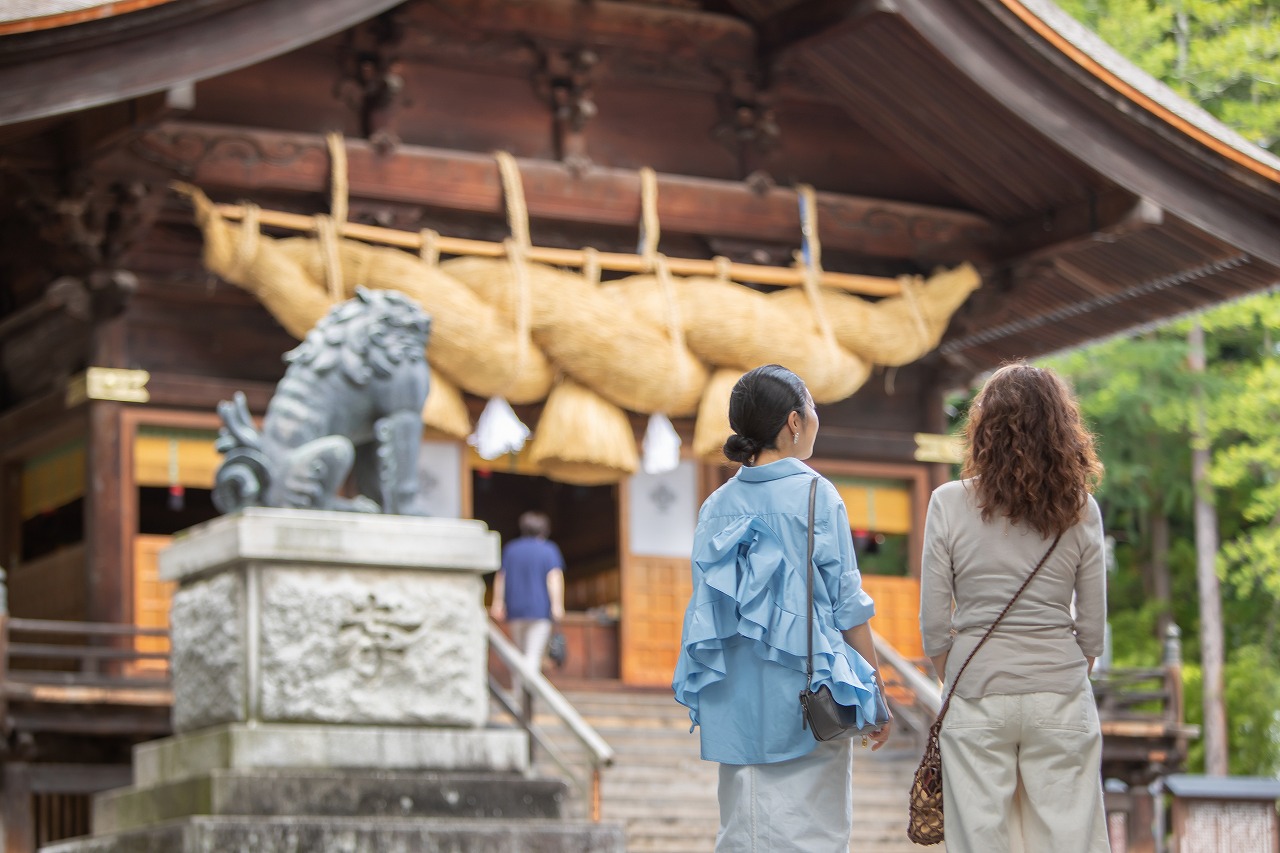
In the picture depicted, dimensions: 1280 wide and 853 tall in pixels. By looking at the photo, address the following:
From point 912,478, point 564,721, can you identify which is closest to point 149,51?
point 564,721

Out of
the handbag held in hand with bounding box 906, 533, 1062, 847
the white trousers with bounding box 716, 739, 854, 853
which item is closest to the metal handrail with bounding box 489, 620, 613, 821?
the handbag held in hand with bounding box 906, 533, 1062, 847

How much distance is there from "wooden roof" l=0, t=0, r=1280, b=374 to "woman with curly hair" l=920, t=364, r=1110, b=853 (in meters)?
7.98

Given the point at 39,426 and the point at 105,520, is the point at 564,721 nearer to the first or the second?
the point at 105,520

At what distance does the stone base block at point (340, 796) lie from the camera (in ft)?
28.1

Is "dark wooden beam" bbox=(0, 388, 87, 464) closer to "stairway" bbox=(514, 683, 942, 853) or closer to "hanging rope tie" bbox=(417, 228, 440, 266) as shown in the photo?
"hanging rope tie" bbox=(417, 228, 440, 266)

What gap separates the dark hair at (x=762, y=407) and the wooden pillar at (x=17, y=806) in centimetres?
804

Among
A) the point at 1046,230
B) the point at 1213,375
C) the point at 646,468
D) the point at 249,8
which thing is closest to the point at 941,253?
the point at 1046,230

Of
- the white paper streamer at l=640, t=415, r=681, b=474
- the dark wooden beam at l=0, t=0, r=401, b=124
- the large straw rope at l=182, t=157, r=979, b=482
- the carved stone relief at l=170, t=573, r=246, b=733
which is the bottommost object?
the carved stone relief at l=170, t=573, r=246, b=733

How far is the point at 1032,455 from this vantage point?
5.54 meters

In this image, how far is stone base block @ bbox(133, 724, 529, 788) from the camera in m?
8.81

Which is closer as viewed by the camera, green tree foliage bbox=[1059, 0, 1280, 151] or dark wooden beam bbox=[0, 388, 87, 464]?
dark wooden beam bbox=[0, 388, 87, 464]

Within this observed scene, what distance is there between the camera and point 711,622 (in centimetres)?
553

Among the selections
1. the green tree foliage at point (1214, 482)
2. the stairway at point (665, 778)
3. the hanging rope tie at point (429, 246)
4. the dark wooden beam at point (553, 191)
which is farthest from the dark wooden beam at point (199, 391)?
the green tree foliage at point (1214, 482)

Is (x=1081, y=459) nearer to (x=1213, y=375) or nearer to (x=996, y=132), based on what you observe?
(x=996, y=132)
